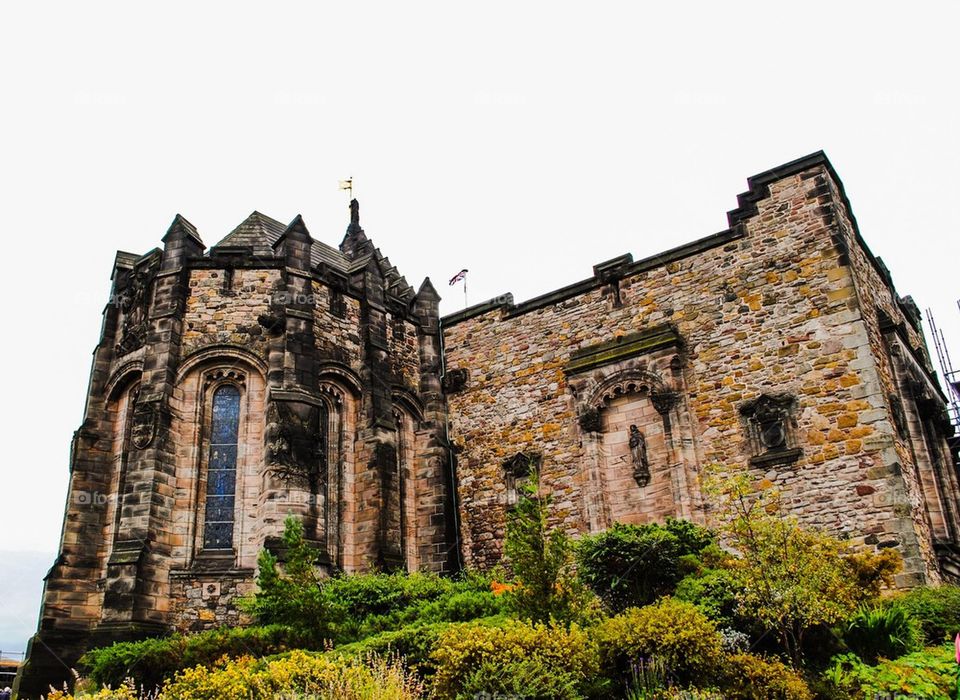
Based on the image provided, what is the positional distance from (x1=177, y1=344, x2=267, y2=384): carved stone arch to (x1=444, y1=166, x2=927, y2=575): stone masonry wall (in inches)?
214

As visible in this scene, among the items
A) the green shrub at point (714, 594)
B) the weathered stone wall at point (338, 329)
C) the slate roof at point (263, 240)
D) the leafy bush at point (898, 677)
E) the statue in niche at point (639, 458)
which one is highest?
the slate roof at point (263, 240)

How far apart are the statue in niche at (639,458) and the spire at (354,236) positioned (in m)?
16.0

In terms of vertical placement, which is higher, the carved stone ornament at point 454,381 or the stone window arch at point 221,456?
the carved stone ornament at point 454,381

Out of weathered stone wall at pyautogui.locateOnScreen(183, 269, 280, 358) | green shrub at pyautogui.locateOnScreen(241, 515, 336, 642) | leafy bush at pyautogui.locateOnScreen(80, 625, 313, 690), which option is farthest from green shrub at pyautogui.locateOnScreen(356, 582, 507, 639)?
weathered stone wall at pyautogui.locateOnScreen(183, 269, 280, 358)

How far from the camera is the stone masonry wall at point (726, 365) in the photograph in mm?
15508

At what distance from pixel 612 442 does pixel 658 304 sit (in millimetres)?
3226

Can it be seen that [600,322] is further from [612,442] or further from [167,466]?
Answer: [167,466]

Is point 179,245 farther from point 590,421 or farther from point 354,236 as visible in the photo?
point 354,236

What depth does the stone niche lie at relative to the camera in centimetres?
1725

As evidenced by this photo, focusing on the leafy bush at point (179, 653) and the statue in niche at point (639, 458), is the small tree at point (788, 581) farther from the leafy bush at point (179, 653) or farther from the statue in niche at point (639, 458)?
the leafy bush at point (179, 653)

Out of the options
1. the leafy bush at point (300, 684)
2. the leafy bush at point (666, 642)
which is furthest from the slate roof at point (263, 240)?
the leafy bush at point (666, 642)

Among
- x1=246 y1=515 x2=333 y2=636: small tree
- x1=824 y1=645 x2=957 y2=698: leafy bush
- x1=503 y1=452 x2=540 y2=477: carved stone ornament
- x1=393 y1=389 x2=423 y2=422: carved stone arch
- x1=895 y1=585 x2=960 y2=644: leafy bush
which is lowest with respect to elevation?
x1=824 y1=645 x2=957 y2=698: leafy bush

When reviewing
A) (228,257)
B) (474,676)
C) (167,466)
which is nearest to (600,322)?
(228,257)

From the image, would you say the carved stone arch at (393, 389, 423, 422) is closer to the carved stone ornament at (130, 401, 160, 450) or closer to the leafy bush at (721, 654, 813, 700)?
the carved stone ornament at (130, 401, 160, 450)
